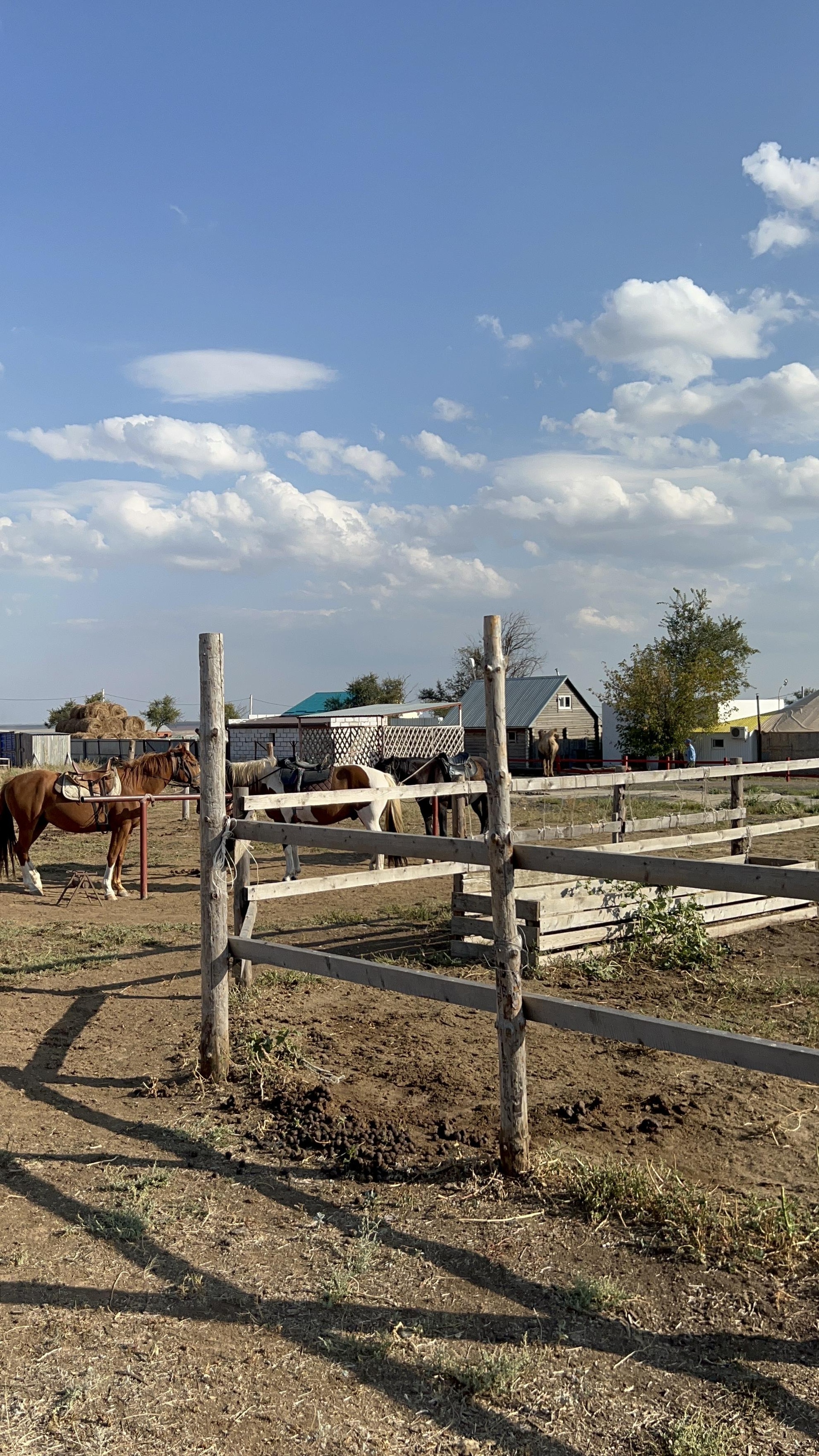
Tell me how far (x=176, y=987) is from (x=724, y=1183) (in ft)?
14.9

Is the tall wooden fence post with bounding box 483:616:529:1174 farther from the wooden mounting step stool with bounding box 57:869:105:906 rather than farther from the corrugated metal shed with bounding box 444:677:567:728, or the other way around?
the corrugated metal shed with bounding box 444:677:567:728

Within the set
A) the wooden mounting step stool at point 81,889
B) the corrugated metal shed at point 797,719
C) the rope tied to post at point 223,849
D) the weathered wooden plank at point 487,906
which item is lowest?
the wooden mounting step stool at point 81,889

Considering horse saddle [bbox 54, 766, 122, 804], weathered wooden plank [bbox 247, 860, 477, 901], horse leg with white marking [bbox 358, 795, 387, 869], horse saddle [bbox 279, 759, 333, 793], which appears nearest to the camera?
weathered wooden plank [bbox 247, 860, 477, 901]

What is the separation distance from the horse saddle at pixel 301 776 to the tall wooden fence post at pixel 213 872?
8.88 metres

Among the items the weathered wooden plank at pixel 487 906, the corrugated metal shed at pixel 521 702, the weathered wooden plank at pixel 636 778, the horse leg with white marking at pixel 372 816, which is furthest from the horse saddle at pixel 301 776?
the corrugated metal shed at pixel 521 702

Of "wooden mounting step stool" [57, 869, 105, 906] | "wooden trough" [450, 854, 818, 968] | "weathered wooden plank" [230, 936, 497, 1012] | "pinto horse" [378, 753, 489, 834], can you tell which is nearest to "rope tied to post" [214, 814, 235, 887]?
"weathered wooden plank" [230, 936, 497, 1012]

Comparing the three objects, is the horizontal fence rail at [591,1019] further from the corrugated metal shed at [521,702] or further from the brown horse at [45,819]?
the corrugated metal shed at [521,702]

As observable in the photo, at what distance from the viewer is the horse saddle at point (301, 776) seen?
14594 mm

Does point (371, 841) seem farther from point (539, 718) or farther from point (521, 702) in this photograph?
point (521, 702)

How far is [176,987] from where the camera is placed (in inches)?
294

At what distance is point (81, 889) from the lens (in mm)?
12883

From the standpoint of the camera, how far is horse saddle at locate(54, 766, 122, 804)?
39.7ft

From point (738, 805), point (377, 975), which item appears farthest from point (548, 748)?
point (377, 975)

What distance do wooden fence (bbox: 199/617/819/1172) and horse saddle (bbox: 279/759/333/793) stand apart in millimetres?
7608
